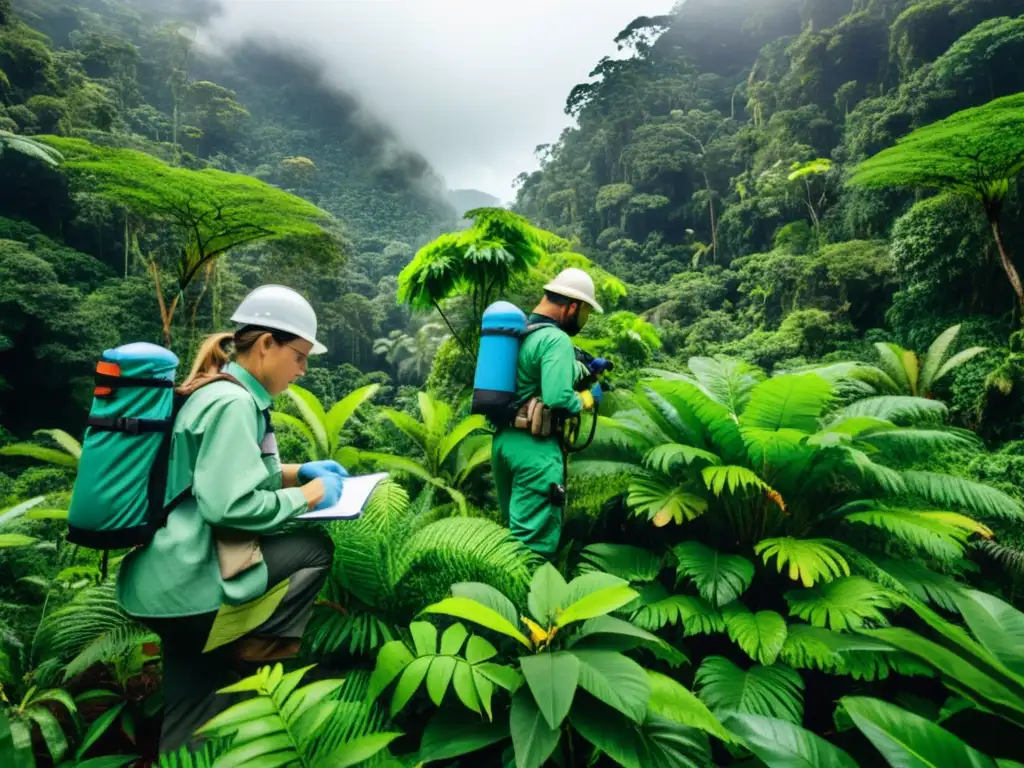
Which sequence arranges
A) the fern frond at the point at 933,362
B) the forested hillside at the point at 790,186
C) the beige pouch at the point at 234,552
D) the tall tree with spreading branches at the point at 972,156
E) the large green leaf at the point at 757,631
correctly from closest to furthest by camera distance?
the beige pouch at the point at 234,552 < the large green leaf at the point at 757,631 < the fern frond at the point at 933,362 < the tall tree with spreading branches at the point at 972,156 < the forested hillside at the point at 790,186

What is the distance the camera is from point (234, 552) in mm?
1313

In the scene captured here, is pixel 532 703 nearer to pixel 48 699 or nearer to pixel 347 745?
pixel 347 745

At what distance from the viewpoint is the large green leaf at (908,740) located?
87 cm

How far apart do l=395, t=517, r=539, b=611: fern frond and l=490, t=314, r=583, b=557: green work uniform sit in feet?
1.86

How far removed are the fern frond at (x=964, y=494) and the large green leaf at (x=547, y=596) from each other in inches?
72.5

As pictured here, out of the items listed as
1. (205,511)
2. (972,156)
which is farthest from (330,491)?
Answer: (972,156)

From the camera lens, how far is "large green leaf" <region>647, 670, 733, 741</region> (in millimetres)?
1115

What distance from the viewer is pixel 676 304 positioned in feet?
79.8

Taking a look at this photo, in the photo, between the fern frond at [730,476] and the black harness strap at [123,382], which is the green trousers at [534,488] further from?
the black harness strap at [123,382]

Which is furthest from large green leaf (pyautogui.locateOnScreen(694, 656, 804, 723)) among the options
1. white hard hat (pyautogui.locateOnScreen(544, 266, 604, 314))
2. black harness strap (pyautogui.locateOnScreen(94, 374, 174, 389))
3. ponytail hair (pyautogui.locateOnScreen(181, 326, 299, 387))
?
black harness strap (pyautogui.locateOnScreen(94, 374, 174, 389))

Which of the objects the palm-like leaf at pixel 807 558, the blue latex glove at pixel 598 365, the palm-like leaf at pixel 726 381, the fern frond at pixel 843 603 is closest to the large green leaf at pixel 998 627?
the fern frond at pixel 843 603

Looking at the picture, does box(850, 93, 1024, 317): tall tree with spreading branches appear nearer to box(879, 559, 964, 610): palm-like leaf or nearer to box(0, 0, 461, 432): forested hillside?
box(879, 559, 964, 610): palm-like leaf

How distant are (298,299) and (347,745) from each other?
45.9 inches

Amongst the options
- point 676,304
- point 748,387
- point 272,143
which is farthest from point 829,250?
point 272,143
